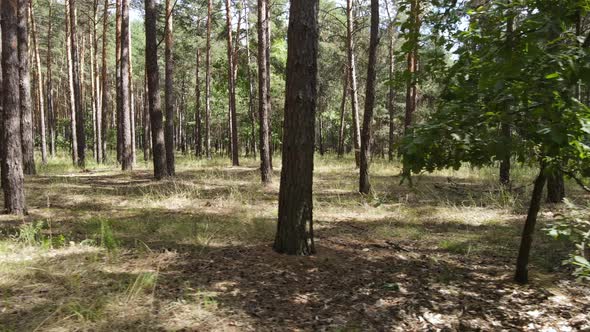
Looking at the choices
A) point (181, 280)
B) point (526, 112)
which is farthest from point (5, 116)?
point (526, 112)

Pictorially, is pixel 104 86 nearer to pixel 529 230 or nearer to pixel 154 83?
pixel 154 83

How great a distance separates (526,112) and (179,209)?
264 inches

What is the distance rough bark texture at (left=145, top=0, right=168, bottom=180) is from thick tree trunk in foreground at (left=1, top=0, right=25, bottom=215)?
4.32 metres

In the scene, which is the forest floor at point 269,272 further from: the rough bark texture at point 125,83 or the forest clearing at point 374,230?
the rough bark texture at point 125,83

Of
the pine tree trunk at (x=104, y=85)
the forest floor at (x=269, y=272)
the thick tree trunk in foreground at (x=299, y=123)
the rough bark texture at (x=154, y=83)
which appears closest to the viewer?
the forest floor at (x=269, y=272)

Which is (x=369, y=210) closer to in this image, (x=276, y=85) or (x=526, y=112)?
(x=526, y=112)

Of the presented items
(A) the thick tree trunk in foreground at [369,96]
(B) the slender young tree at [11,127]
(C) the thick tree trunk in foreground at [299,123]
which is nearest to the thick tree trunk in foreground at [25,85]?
(B) the slender young tree at [11,127]

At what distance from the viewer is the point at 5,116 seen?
22.6ft

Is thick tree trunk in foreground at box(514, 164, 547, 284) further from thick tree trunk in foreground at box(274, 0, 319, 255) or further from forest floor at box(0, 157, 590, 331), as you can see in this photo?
thick tree trunk in foreground at box(274, 0, 319, 255)

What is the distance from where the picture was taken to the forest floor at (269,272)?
137 inches

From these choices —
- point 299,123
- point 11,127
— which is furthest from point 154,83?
point 299,123

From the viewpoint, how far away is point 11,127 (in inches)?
266

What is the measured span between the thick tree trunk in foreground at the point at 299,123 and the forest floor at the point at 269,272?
0.53m

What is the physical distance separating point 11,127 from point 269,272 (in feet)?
18.5
